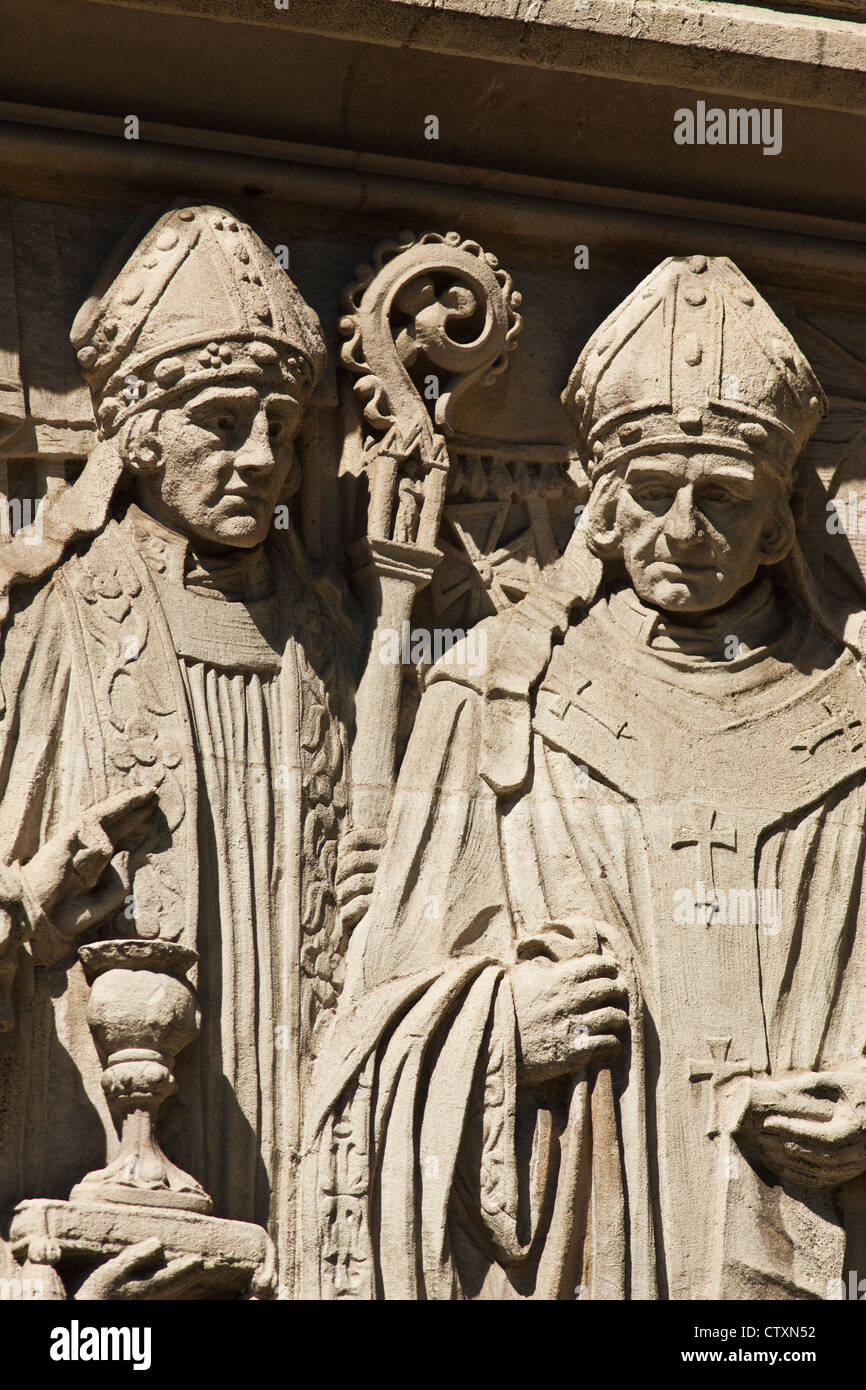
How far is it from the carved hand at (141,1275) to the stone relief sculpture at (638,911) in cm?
35

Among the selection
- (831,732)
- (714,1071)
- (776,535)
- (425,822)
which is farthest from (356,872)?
(776,535)

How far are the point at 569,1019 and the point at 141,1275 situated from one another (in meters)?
1.26

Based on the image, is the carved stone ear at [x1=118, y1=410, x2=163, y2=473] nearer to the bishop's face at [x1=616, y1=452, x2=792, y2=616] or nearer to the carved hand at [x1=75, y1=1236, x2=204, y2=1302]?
the bishop's face at [x1=616, y1=452, x2=792, y2=616]

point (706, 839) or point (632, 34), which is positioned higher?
point (632, 34)

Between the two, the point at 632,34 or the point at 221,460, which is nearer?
the point at 221,460

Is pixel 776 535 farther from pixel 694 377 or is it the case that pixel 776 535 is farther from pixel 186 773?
pixel 186 773

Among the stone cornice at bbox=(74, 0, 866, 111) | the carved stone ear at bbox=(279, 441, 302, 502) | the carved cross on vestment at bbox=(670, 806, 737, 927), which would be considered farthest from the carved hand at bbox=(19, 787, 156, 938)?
the stone cornice at bbox=(74, 0, 866, 111)

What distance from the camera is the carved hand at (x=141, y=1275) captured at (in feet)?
21.9

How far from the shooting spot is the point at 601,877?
7488 millimetres

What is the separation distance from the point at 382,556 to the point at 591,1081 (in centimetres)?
149

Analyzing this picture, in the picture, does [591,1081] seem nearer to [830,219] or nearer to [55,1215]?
[55,1215]

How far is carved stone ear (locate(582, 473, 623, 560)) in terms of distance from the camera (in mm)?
7832

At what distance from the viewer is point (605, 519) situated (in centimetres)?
786
